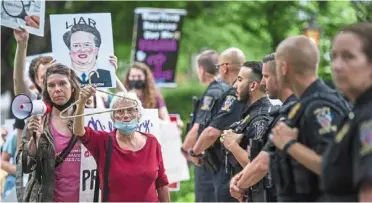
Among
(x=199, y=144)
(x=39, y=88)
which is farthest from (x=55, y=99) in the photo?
(x=199, y=144)

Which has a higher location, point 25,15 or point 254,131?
point 25,15

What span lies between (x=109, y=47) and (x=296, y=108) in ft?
10.9

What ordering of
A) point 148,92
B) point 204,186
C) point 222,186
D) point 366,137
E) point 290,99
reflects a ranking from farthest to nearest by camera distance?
1. point 148,92
2. point 204,186
3. point 222,186
4. point 290,99
5. point 366,137

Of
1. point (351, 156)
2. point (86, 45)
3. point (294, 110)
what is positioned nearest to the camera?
point (351, 156)

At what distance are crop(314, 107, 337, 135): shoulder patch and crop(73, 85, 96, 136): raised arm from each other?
2.24m

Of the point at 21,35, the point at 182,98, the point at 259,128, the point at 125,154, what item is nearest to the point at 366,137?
the point at 259,128

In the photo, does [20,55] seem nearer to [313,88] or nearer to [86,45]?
[86,45]

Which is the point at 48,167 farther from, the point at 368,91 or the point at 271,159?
the point at 368,91

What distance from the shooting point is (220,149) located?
366 inches

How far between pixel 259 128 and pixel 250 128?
170 mm

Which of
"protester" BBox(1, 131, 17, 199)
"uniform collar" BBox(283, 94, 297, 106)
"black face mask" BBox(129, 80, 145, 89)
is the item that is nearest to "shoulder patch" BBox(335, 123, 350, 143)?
"uniform collar" BBox(283, 94, 297, 106)

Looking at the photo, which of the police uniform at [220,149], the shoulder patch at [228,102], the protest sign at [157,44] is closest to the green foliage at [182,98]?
the protest sign at [157,44]

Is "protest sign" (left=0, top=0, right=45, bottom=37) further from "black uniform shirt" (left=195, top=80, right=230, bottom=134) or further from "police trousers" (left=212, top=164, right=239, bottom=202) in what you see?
"police trousers" (left=212, top=164, right=239, bottom=202)

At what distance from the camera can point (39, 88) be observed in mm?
9031
